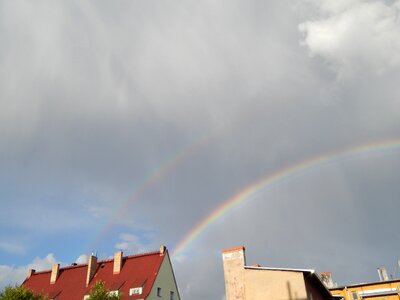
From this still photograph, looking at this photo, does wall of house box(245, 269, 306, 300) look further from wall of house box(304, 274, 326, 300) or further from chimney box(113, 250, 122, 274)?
chimney box(113, 250, 122, 274)

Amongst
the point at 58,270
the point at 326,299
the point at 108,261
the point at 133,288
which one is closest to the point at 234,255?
the point at 326,299

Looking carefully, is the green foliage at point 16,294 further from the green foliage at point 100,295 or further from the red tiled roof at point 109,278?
the red tiled roof at point 109,278

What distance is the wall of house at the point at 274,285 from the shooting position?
990 inches

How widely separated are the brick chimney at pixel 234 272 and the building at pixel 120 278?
1478 centimetres

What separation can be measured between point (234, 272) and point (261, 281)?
81.4 inches

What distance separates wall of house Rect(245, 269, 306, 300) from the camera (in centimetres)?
2514

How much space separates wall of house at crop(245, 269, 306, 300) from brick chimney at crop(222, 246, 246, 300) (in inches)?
17.7

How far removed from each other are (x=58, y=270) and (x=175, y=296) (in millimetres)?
16264

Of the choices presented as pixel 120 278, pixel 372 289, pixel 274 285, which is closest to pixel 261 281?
pixel 274 285

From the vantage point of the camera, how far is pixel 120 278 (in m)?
43.4

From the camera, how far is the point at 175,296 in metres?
45.2

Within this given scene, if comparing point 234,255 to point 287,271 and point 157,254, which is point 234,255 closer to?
point 287,271

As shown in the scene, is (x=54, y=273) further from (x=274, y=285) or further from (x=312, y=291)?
(x=312, y=291)

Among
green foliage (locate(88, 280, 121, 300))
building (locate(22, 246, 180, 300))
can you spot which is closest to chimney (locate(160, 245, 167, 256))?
building (locate(22, 246, 180, 300))
